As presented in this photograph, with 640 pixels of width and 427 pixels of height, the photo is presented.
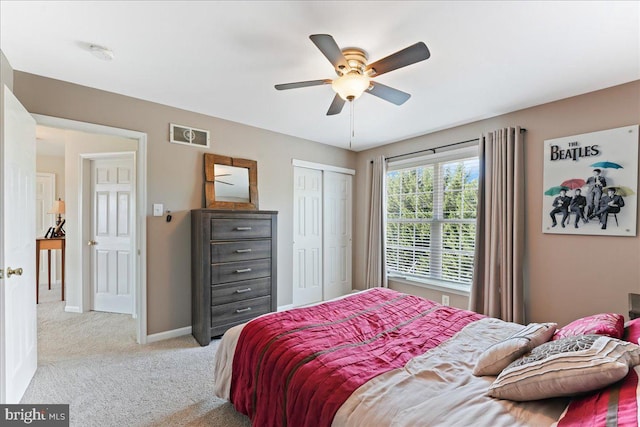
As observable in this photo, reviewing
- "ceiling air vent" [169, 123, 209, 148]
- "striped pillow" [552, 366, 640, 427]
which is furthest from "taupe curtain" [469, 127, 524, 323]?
"ceiling air vent" [169, 123, 209, 148]

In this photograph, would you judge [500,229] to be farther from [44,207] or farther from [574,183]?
[44,207]

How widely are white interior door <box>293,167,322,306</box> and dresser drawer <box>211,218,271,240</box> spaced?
34.9 inches

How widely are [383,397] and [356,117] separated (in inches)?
113

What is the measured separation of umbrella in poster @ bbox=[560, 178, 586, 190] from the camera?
263 cm

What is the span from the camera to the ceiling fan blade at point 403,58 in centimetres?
159

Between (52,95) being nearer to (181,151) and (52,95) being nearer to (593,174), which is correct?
(181,151)

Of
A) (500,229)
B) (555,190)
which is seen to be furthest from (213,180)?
(555,190)

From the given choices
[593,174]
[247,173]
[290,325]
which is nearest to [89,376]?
[290,325]

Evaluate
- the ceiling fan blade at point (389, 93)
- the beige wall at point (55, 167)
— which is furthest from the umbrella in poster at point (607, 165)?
the beige wall at point (55, 167)

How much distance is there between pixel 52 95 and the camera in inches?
97.2

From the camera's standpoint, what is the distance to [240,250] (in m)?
3.14

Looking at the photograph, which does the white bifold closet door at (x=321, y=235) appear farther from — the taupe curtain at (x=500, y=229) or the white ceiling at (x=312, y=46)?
the taupe curtain at (x=500, y=229)

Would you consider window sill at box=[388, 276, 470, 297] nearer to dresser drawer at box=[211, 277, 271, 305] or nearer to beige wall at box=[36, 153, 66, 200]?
dresser drawer at box=[211, 277, 271, 305]

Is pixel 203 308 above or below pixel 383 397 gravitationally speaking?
below
